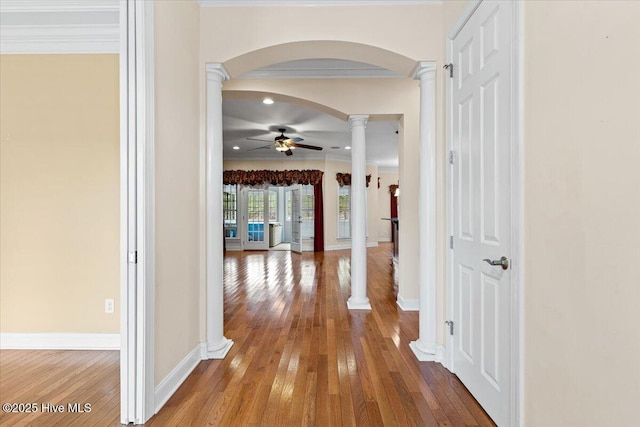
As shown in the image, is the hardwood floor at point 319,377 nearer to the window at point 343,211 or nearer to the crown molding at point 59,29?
the crown molding at point 59,29

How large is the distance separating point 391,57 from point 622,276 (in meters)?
2.30

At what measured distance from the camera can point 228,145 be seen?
7.73 metres

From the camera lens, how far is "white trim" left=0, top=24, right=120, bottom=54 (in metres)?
2.69

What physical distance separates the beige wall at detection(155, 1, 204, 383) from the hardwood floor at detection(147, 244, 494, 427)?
14.5 inches

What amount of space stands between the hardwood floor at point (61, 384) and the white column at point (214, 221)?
2.38 ft

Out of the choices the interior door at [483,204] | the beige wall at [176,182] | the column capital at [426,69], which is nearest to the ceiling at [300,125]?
the column capital at [426,69]

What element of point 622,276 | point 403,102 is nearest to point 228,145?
point 403,102

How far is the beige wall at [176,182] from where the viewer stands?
1.93m

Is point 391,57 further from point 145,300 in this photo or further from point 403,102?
point 145,300

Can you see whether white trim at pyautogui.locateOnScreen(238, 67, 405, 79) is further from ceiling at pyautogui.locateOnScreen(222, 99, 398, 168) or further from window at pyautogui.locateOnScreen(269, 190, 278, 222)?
window at pyautogui.locateOnScreen(269, 190, 278, 222)

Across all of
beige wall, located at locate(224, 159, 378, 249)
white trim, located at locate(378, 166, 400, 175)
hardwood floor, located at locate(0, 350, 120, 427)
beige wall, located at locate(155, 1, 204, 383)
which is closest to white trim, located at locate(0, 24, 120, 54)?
beige wall, located at locate(155, 1, 204, 383)

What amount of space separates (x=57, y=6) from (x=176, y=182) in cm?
196

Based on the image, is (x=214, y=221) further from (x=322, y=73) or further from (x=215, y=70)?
(x=322, y=73)

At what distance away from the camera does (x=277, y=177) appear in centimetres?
898
